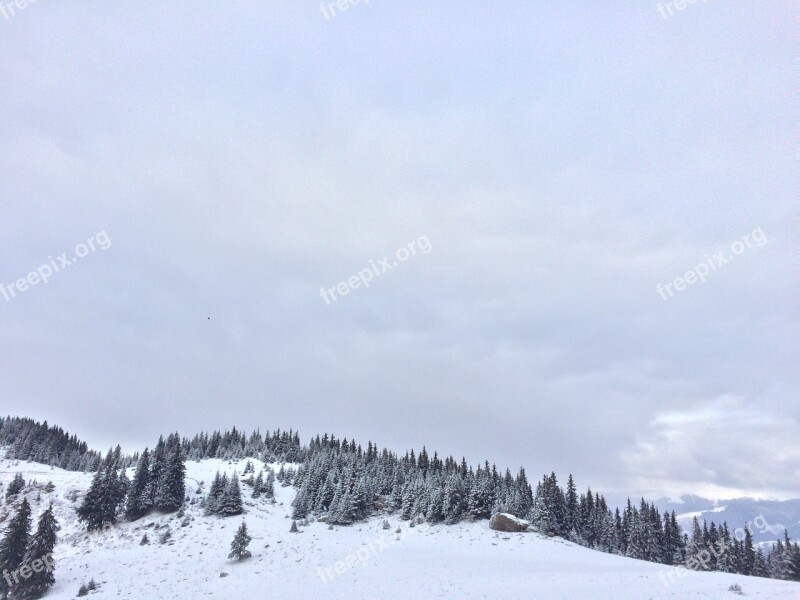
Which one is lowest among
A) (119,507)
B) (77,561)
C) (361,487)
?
(77,561)

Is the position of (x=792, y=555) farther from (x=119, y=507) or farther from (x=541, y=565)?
(x=119, y=507)

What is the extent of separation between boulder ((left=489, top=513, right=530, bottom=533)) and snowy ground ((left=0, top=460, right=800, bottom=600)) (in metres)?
1.96

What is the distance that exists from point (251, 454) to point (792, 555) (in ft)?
384

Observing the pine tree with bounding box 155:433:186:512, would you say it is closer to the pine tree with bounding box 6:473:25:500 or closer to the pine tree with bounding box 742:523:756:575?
the pine tree with bounding box 6:473:25:500

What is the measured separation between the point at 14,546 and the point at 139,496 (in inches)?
951

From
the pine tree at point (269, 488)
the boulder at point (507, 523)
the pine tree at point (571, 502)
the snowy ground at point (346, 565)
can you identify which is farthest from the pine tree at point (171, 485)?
the pine tree at point (571, 502)

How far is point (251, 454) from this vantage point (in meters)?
127

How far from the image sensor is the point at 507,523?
68.0 m

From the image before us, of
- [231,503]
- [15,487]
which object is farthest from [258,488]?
[15,487]

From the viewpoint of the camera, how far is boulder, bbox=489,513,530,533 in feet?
221

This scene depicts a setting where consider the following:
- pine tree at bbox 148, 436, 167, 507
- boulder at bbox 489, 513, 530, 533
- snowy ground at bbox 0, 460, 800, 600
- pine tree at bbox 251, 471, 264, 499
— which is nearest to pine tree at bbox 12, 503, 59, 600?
snowy ground at bbox 0, 460, 800, 600

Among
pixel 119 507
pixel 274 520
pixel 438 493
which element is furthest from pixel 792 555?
pixel 119 507

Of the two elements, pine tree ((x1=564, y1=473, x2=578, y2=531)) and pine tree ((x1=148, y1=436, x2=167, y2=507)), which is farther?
pine tree ((x1=564, y1=473, x2=578, y2=531))

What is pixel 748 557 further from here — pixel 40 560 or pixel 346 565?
pixel 40 560
